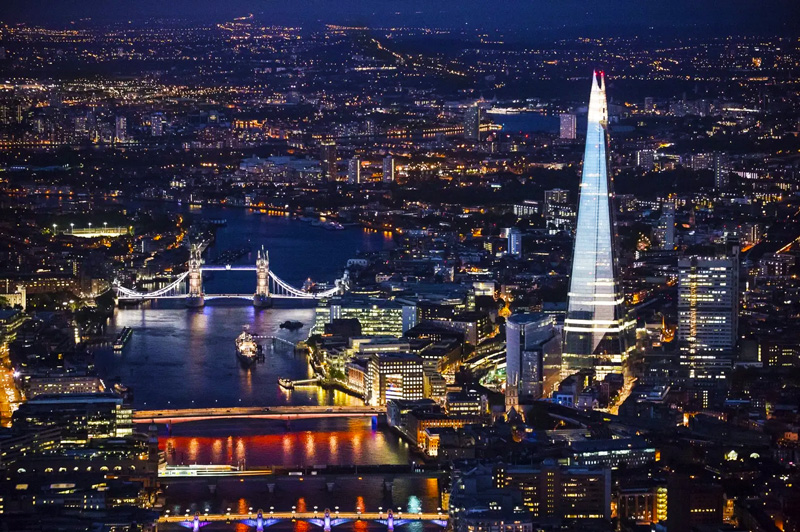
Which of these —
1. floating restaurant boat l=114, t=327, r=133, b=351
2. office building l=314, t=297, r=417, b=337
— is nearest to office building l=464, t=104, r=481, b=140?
office building l=314, t=297, r=417, b=337

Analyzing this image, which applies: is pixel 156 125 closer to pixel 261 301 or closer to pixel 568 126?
pixel 568 126

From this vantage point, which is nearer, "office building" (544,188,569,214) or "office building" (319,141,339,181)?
"office building" (544,188,569,214)

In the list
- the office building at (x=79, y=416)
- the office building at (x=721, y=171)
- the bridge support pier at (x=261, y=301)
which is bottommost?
the bridge support pier at (x=261, y=301)

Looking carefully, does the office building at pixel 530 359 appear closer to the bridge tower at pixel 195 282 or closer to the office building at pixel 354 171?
the bridge tower at pixel 195 282

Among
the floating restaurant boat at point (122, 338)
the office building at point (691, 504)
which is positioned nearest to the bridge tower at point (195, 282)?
the floating restaurant boat at point (122, 338)

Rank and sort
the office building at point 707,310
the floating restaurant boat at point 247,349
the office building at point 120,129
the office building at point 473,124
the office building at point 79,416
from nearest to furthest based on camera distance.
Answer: the office building at point 79,416 < the office building at point 707,310 < the floating restaurant boat at point 247,349 < the office building at point 120,129 < the office building at point 473,124

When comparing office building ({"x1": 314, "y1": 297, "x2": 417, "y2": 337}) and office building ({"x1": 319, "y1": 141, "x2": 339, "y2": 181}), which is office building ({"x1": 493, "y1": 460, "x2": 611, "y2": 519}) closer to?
office building ({"x1": 314, "y1": 297, "x2": 417, "y2": 337})

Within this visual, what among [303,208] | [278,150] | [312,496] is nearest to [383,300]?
[312,496]
